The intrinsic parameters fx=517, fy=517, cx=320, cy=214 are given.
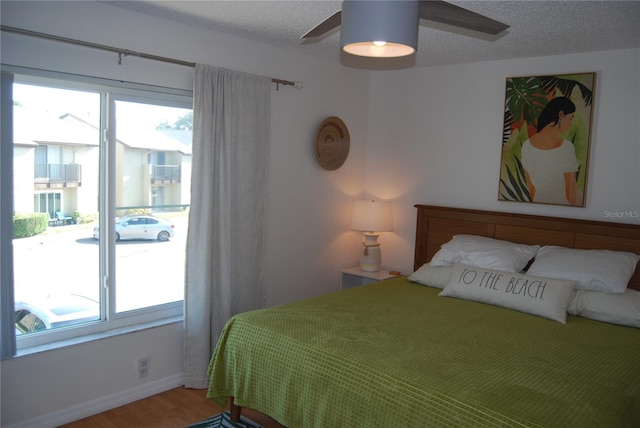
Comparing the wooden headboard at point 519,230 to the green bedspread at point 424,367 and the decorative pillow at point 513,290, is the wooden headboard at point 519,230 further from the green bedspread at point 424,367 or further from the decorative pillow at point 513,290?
the green bedspread at point 424,367

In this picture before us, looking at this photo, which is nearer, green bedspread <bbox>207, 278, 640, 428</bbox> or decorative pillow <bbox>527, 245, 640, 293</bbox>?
green bedspread <bbox>207, 278, 640, 428</bbox>

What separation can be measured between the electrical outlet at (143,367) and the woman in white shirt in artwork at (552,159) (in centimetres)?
292

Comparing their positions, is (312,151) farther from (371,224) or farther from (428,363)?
(428,363)

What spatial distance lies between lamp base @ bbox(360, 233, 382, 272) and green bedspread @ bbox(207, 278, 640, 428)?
1173mm

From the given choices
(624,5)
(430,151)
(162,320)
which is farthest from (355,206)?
(624,5)

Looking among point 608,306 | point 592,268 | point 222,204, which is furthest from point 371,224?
point 608,306

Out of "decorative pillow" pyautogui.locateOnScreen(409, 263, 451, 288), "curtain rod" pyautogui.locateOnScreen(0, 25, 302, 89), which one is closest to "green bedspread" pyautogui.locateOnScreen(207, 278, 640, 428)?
"decorative pillow" pyautogui.locateOnScreen(409, 263, 451, 288)

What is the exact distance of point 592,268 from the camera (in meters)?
3.16

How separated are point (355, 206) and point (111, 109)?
2.18 metres

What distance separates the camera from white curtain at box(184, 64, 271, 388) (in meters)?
3.30

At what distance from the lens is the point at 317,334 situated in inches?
103

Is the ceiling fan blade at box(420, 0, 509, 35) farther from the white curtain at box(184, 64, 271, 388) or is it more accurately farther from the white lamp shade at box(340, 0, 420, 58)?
the white curtain at box(184, 64, 271, 388)

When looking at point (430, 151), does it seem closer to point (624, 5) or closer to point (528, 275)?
point (528, 275)

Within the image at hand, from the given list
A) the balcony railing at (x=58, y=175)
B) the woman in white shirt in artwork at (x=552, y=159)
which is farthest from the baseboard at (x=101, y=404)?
the woman in white shirt in artwork at (x=552, y=159)
